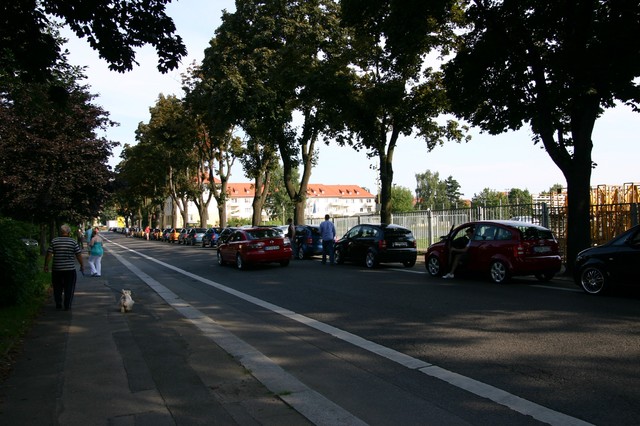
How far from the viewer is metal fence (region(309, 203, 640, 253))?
15.9 metres

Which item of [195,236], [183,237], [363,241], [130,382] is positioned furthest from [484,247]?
[183,237]

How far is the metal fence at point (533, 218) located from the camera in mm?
15875

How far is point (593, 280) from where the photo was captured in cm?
1023

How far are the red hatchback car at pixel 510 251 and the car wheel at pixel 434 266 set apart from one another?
0.84 meters

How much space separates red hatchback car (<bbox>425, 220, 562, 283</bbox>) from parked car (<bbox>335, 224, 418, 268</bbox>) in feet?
13.1

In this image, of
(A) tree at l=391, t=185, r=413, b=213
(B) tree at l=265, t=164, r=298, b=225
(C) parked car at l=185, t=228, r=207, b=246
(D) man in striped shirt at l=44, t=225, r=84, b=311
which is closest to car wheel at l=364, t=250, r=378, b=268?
(D) man in striped shirt at l=44, t=225, r=84, b=311

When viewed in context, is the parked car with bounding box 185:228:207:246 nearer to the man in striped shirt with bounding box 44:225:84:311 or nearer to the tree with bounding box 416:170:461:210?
the man in striped shirt with bounding box 44:225:84:311

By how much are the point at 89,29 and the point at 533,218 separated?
16011 millimetres

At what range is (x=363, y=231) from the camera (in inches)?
725

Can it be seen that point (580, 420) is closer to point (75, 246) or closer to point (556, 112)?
point (75, 246)

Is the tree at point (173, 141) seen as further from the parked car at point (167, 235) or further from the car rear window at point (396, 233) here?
the car rear window at point (396, 233)

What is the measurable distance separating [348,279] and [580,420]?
10269 millimetres

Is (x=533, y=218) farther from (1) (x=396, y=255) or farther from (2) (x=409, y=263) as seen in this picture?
(1) (x=396, y=255)

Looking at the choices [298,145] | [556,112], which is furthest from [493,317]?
[298,145]
